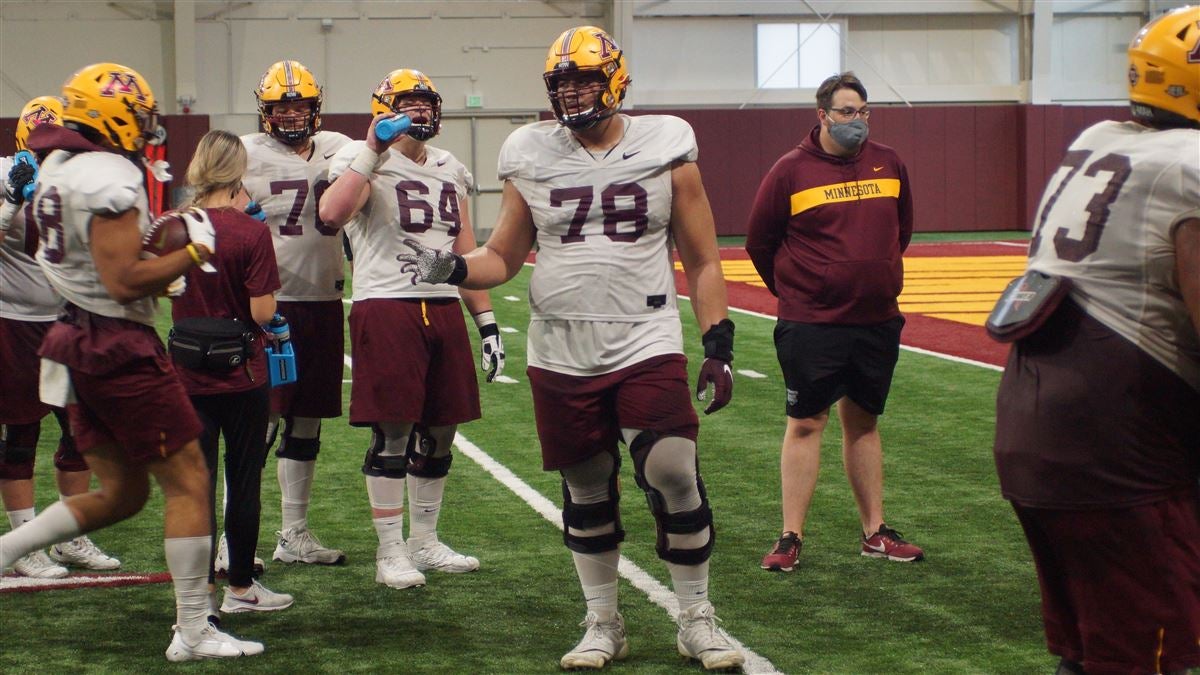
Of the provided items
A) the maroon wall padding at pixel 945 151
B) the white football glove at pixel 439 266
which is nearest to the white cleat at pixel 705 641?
the white football glove at pixel 439 266

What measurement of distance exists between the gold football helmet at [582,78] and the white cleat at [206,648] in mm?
2006

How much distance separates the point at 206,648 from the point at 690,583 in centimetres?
158

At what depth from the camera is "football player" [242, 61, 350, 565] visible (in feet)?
19.5

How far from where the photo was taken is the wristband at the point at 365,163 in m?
5.54

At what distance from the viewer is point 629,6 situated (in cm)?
2636

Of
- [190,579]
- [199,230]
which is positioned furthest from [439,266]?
[190,579]

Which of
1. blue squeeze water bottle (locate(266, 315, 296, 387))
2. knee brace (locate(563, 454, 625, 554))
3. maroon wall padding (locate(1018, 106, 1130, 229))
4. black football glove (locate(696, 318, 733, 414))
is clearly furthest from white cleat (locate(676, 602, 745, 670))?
maroon wall padding (locate(1018, 106, 1130, 229))

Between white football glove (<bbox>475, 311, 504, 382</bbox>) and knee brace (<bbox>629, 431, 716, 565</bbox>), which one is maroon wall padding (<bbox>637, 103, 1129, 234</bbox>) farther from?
knee brace (<bbox>629, 431, 716, 565</bbox>)

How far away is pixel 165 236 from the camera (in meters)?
4.37

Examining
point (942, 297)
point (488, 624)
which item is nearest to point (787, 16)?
point (942, 297)

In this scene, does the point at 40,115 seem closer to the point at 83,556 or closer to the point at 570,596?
the point at 83,556

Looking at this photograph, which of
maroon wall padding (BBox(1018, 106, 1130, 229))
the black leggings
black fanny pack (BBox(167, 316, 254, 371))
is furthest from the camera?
maroon wall padding (BBox(1018, 106, 1130, 229))

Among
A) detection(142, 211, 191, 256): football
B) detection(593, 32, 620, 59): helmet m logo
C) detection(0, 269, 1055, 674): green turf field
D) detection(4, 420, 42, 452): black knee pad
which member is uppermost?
detection(593, 32, 620, 59): helmet m logo

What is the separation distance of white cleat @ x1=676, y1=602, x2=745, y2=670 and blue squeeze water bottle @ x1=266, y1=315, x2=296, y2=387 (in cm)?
178
